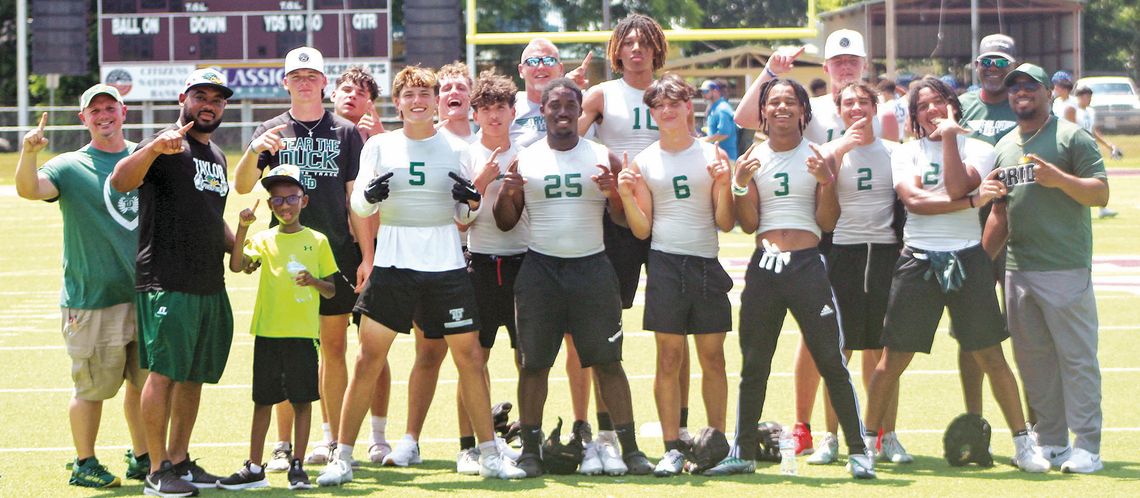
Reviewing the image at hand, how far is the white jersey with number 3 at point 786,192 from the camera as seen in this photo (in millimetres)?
7305

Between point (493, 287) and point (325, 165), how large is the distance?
1075 mm

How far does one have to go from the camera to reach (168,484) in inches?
269

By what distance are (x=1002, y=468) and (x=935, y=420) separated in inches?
49.4

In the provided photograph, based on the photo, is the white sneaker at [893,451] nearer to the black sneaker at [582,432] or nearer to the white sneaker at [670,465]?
the white sneaker at [670,465]

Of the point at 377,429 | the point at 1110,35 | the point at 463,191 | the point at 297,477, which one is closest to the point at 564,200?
the point at 463,191

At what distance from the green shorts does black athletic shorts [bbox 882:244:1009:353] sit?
10.8ft

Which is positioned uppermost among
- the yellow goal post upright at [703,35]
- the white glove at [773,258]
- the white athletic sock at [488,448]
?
the yellow goal post upright at [703,35]

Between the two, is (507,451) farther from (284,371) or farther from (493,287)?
(284,371)

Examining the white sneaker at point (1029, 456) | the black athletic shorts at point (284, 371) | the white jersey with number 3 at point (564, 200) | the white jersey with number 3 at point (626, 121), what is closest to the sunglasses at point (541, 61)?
the white jersey with number 3 at point (626, 121)

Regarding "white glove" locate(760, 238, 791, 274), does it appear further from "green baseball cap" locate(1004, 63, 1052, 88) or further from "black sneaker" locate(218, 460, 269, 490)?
"black sneaker" locate(218, 460, 269, 490)

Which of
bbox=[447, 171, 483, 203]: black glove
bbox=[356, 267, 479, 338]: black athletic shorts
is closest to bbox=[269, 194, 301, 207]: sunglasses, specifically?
→ bbox=[356, 267, 479, 338]: black athletic shorts

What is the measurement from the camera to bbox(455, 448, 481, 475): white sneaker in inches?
294

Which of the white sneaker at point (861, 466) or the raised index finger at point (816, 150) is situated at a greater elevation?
the raised index finger at point (816, 150)

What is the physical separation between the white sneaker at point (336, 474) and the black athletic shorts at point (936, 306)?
274cm
